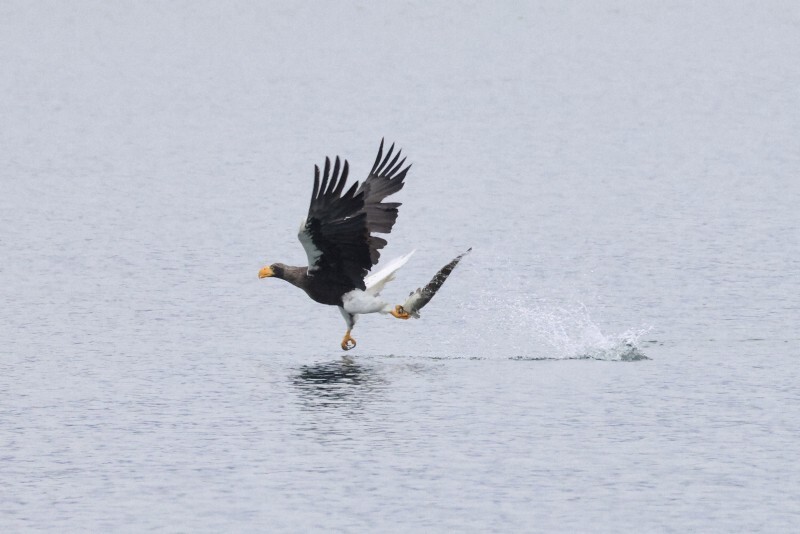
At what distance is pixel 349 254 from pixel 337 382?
2.16 metres

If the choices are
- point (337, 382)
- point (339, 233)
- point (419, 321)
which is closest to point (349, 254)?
point (339, 233)

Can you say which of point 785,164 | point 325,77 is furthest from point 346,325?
point 325,77

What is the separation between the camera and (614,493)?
43.9ft

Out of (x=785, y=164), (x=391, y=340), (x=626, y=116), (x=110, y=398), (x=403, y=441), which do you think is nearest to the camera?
(x=403, y=441)

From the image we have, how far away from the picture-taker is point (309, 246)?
19.0 metres

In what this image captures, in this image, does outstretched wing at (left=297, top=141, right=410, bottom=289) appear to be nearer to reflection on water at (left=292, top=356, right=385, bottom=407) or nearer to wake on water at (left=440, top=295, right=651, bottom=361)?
reflection on water at (left=292, top=356, right=385, bottom=407)

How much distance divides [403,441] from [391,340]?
5757 millimetres

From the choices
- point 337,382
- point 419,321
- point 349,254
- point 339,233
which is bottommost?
point 337,382

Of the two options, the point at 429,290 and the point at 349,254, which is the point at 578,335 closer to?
the point at 429,290

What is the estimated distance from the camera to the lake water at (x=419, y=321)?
1352cm

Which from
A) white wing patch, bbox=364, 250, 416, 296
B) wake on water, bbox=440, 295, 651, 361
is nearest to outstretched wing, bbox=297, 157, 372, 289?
white wing patch, bbox=364, 250, 416, 296

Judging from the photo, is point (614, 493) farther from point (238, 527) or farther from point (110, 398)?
point (110, 398)

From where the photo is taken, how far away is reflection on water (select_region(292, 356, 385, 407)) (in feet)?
54.9

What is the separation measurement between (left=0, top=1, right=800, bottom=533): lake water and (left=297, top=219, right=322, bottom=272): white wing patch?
3.48 ft
